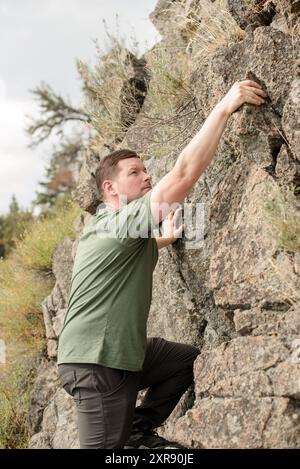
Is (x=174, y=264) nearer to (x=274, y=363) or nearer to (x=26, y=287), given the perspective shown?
(x=274, y=363)

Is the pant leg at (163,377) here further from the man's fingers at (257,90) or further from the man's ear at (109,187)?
the man's fingers at (257,90)

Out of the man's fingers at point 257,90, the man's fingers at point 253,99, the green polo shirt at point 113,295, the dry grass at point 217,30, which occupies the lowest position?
the green polo shirt at point 113,295

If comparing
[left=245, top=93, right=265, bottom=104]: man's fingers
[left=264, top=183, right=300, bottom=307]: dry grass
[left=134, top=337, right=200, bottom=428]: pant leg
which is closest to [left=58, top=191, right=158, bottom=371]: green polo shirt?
Answer: [left=134, top=337, right=200, bottom=428]: pant leg

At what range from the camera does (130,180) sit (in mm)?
4922

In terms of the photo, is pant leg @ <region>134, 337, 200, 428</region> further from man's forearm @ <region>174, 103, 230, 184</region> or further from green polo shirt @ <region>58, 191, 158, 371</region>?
man's forearm @ <region>174, 103, 230, 184</region>

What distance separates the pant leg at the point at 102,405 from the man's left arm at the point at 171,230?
1378mm

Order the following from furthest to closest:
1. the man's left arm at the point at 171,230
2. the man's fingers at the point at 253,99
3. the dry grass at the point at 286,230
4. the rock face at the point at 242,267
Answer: the man's left arm at the point at 171,230, the man's fingers at the point at 253,99, the dry grass at the point at 286,230, the rock face at the point at 242,267

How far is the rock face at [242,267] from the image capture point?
12.5 feet

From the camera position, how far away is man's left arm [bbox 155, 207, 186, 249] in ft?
17.8

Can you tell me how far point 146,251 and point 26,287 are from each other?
17.5 ft

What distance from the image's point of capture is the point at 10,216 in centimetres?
2008

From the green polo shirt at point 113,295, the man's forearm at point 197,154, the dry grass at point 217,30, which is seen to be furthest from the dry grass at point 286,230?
the dry grass at point 217,30

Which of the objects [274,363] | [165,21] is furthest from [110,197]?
[165,21]

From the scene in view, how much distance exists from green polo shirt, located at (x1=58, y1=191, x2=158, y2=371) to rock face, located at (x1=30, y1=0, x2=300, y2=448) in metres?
0.54
